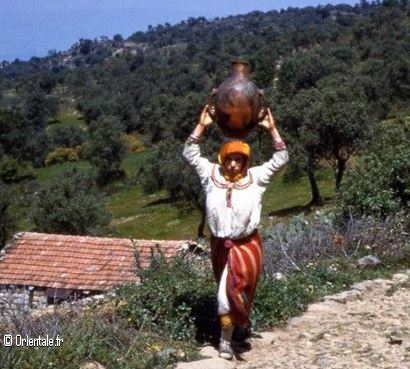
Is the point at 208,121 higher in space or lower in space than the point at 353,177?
higher

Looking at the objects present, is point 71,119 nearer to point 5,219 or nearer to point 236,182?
point 5,219

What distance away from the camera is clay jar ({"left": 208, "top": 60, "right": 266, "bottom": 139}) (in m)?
7.02

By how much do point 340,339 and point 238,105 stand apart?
2.13 m

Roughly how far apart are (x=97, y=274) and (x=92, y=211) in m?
14.0

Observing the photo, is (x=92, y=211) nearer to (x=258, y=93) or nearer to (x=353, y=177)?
(x=353, y=177)

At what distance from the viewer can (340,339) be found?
282 inches

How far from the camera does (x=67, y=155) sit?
233 feet

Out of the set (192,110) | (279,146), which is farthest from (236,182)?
(192,110)

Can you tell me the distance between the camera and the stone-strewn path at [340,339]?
260 inches

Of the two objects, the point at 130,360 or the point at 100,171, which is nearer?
the point at 130,360

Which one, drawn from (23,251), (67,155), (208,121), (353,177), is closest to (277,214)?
(23,251)

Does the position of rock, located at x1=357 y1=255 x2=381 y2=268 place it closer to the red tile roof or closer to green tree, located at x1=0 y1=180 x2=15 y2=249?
the red tile roof

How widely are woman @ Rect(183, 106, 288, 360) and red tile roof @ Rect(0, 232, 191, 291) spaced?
11252mm

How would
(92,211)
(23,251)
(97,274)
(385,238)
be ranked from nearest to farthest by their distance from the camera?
(385,238), (97,274), (23,251), (92,211)
